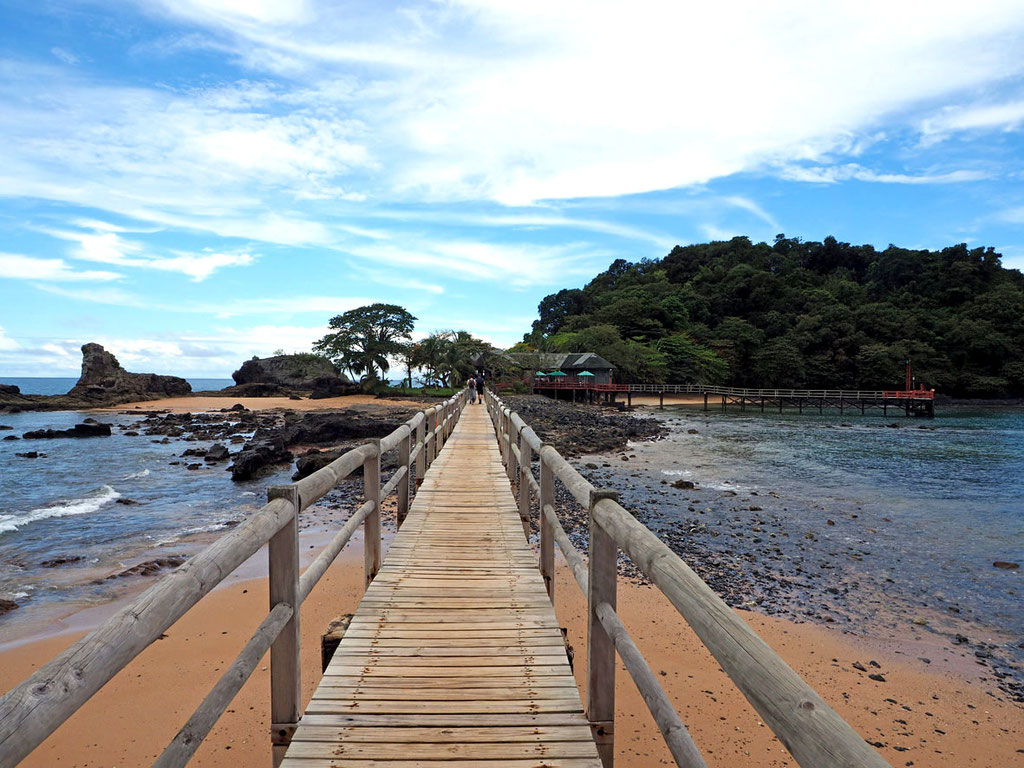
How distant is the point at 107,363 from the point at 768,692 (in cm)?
6317

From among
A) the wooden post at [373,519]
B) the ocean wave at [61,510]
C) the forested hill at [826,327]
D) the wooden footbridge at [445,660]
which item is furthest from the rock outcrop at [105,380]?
the wooden footbridge at [445,660]

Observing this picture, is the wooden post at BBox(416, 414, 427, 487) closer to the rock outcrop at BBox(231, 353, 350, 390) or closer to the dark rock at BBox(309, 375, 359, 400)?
the dark rock at BBox(309, 375, 359, 400)

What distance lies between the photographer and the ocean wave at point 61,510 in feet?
42.0

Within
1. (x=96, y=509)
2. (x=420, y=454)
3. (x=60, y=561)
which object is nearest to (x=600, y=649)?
(x=420, y=454)

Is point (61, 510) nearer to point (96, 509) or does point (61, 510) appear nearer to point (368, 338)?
point (96, 509)

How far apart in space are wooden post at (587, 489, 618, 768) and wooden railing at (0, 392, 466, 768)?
Result: 1285 mm

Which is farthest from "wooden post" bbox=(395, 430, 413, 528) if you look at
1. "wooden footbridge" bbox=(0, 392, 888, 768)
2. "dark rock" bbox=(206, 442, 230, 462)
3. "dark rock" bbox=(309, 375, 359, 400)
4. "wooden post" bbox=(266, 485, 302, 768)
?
"dark rock" bbox=(309, 375, 359, 400)

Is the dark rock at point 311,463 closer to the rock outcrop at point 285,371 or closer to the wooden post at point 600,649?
the wooden post at point 600,649

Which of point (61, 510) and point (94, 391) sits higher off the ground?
point (94, 391)

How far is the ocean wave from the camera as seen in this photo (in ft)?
42.0

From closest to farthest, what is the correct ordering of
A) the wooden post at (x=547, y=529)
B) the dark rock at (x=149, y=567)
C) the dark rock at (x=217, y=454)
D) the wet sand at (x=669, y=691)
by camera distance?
the wooden post at (x=547, y=529)
the wet sand at (x=669, y=691)
the dark rock at (x=149, y=567)
the dark rock at (x=217, y=454)

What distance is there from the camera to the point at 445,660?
3223mm

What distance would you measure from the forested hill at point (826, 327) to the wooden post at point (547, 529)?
179 ft

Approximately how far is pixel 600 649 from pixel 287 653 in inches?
53.5
